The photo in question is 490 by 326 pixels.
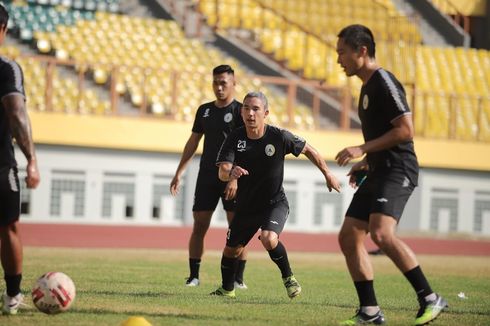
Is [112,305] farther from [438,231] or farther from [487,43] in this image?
[487,43]

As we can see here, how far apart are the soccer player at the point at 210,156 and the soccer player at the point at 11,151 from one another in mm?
3692

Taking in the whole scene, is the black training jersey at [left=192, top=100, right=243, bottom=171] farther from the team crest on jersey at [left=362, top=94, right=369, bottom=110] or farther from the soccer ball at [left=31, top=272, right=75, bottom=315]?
the soccer ball at [left=31, top=272, right=75, bottom=315]

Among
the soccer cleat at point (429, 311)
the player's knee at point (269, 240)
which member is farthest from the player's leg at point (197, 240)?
the soccer cleat at point (429, 311)

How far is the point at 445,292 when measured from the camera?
13008mm

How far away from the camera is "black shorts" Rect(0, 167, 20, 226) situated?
834 centimetres

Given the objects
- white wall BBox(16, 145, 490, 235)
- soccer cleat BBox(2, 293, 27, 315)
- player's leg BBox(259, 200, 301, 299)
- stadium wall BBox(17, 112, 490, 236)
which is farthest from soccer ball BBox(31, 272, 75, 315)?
white wall BBox(16, 145, 490, 235)

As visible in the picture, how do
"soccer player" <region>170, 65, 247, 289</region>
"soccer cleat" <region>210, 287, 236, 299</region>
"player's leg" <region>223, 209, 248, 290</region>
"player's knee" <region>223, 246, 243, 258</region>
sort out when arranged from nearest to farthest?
"player's knee" <region>223, 246, 243, 258</region> → "soccer cleat" <region>210, 287, 236, 299</region> → "soccer player" <region>170, 65, 247, 289</region> → "player's leg" <region>223, 209, 248, 290</region>

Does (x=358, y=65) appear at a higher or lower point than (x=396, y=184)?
higher

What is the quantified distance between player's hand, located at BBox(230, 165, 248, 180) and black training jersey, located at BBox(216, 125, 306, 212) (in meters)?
0.31

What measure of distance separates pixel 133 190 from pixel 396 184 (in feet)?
54.7

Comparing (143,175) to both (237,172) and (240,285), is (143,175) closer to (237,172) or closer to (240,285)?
(240,285)

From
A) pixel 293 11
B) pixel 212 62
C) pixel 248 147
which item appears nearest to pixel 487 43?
pixel 293 11

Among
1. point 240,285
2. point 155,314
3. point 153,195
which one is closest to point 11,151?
point 155,314

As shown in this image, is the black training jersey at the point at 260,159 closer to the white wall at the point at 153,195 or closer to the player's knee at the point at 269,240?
the player's knee at the point at 269,240
